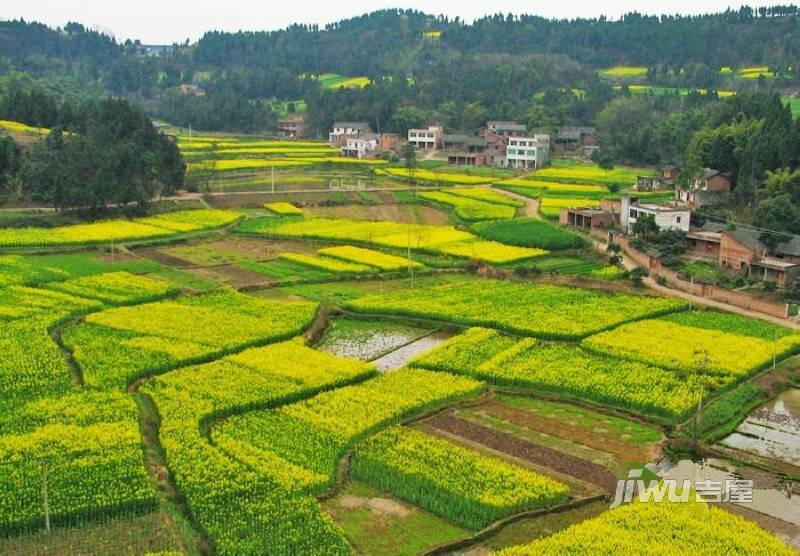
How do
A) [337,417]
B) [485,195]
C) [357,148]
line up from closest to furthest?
A: [337,417]
[485,195]
[357,148]

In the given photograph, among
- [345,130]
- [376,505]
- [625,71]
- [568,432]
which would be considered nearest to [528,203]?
[568,432]

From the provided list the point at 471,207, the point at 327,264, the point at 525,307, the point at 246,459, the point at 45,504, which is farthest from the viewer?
the point at 471,207

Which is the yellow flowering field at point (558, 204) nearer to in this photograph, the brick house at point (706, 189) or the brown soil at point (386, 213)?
the brick house at point (706, 189)

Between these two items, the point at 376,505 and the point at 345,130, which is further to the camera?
the point at 345,130

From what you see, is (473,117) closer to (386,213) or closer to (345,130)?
(345,130)

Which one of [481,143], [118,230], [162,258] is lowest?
[162,258]

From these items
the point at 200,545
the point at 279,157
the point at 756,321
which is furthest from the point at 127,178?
the point at 200,545

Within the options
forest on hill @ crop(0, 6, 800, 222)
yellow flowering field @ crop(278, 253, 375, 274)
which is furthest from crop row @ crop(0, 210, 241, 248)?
yellow flowering field @ crop(278, 253, 375, 274)

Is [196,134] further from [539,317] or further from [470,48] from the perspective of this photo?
[539,317]
